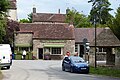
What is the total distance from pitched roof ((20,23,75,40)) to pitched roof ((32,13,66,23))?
31727 millimetres

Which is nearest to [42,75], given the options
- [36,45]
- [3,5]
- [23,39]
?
[3,5]

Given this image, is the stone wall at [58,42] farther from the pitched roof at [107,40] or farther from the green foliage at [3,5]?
the green foliage at [3,5]

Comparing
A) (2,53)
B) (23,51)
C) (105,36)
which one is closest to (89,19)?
(23,51)

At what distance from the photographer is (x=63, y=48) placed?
75.6 meters

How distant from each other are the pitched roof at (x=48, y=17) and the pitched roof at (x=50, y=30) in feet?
Answer: 104

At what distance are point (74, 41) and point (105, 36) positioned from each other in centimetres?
2544

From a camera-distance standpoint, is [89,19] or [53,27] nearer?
[53,27]

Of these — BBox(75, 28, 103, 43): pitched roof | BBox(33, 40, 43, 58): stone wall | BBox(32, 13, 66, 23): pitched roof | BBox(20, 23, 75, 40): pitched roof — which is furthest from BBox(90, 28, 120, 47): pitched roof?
BBox(32, 13, 66, 23): pitched roof

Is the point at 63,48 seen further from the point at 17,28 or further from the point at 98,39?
the point at 98,39

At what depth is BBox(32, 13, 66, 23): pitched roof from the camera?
112 metres

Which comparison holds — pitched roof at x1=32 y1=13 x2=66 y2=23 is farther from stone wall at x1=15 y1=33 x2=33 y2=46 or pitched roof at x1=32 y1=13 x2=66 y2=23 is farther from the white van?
the white van

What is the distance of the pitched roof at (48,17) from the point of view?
366 ft

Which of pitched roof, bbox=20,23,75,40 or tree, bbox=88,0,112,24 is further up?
tree, bbox=88,0,112,24

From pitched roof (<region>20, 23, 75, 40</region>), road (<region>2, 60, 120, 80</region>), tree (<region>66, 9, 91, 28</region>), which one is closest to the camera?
road (<region>2, 60, 120, 80</region>)
